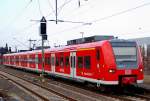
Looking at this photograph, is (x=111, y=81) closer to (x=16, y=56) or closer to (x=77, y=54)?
(x=77, y=54)

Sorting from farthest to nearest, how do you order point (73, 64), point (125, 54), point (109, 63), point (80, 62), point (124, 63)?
1. point (73, 64)
2. point (80, 62)
3. point (125, 54)
4. point (124, 63)
5. point (109, 63)

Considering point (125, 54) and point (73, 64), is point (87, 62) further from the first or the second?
point (73, 64)

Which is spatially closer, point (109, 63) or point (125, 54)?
point (109, 63)

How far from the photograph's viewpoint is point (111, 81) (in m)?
19.9

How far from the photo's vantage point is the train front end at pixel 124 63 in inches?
792

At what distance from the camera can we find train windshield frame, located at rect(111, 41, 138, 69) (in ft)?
67.4

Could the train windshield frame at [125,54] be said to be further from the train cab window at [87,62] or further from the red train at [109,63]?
the train cab window at [87,62]

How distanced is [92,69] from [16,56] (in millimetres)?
40276

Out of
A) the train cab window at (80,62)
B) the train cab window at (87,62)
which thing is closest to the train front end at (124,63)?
the train cab window at (87,62)

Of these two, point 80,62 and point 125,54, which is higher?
point 125,54

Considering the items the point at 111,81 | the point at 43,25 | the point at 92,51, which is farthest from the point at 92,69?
the point at 43,25

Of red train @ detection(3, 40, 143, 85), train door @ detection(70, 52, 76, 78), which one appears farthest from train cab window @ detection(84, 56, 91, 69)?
train door @ detection(70, 52, 76, 78)

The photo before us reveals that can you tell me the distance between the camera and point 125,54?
20875 millimetres

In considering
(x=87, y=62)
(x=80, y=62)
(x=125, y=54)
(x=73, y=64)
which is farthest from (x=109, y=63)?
(x=73, y=64)
